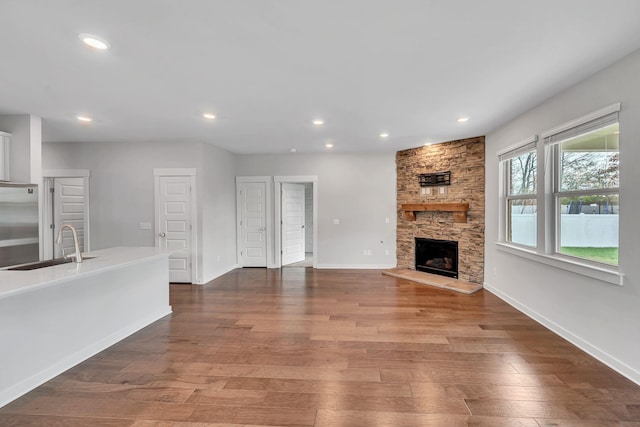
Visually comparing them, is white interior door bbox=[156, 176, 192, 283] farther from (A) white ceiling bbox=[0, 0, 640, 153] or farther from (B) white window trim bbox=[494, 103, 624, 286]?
(B) white window trim bbox=[494, 103, 624, 286]

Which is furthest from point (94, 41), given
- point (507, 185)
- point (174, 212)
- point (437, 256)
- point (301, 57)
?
point (437, 256)

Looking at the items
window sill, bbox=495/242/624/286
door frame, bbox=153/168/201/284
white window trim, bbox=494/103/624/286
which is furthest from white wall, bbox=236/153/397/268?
window sill, bbox=495/242/624/286

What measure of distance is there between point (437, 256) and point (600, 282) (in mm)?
3335

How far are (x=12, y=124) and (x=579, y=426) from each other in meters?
6.32

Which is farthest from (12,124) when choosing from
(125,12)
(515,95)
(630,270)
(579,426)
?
(630,270)

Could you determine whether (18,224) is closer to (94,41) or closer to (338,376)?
(94,41)

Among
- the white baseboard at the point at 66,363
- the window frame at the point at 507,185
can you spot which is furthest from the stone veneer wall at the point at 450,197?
the white baseboard at the point at 66,363

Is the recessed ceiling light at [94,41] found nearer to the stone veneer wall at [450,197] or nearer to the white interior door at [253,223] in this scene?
the white interior door at [253,223]

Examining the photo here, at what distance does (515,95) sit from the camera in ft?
10.5

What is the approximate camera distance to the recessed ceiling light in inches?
80.7

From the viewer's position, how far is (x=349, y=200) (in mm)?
6609

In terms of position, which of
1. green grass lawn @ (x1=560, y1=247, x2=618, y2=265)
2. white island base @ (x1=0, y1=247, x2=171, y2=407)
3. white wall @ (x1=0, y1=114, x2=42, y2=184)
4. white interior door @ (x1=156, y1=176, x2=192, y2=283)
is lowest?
white island base @ (x1=0, y1=247, x2=171, y2=407)

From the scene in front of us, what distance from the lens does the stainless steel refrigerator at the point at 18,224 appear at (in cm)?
347

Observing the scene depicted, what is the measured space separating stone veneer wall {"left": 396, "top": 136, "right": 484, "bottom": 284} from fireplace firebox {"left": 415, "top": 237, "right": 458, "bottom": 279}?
0.37 feet
